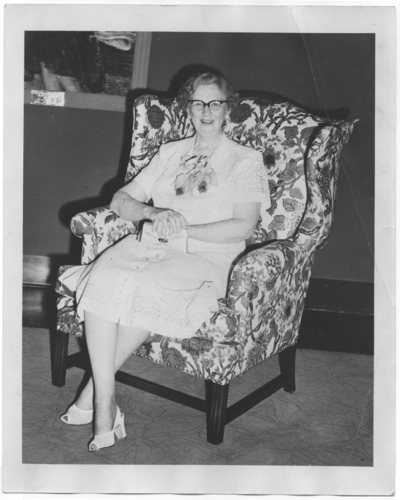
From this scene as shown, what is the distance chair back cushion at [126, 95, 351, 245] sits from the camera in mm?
2494

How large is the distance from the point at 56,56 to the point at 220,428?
2097 mm

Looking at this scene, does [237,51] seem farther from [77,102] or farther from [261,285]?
[261,285]

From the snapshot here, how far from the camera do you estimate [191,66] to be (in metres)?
3.24

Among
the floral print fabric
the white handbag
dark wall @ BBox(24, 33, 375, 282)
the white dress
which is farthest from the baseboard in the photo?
the white handbag

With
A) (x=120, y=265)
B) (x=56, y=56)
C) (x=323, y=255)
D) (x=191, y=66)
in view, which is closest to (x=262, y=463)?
(x=120, y=265)

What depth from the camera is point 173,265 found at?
2.22m

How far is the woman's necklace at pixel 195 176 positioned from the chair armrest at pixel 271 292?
369 millimetres

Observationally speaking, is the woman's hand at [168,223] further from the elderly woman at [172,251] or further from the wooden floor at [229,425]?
the wooden floor at [229,425]

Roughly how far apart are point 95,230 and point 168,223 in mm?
398

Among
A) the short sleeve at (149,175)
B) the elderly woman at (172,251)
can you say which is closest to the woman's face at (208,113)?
the elderly woman at (172,251)

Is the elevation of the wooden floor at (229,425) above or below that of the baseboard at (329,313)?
below

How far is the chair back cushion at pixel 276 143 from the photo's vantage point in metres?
2.49

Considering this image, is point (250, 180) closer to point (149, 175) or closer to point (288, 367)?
point (149, 175)

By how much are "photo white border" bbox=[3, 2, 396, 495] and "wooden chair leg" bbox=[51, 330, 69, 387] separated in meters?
0.36
